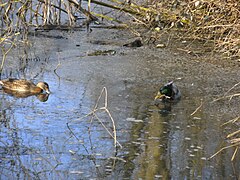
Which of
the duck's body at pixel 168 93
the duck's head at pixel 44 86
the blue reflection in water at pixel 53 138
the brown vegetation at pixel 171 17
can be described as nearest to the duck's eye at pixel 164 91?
the duck's body at pixel 168 93

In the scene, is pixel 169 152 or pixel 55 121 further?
pixel 55 121

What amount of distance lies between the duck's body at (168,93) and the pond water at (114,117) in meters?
0.08

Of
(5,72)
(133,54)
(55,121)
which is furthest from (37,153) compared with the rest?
(133,54)

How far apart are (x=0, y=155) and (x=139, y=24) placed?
540 cm

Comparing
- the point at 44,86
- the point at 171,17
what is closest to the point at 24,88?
the point at 44,86

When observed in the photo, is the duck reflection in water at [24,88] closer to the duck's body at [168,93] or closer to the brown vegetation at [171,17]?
the duck's body at [168,93]

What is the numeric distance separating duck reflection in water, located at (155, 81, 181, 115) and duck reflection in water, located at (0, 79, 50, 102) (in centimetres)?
102

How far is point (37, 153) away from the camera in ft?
15.1

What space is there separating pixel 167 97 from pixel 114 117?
2.26ft

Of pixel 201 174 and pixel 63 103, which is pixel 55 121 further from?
pixel 201 174

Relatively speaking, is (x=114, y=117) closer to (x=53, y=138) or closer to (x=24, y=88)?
(x=53, y=138)

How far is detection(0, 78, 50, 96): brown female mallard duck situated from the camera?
621 cm

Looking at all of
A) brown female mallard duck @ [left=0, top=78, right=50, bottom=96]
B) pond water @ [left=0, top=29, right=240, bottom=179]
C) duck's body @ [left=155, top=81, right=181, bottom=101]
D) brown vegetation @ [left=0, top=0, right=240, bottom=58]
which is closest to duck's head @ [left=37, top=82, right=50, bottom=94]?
brown female mallard duck @ [left=0, top=78, right=50, bottom=96]

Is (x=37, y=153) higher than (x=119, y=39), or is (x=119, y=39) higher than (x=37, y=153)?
(x=119, y=39)
